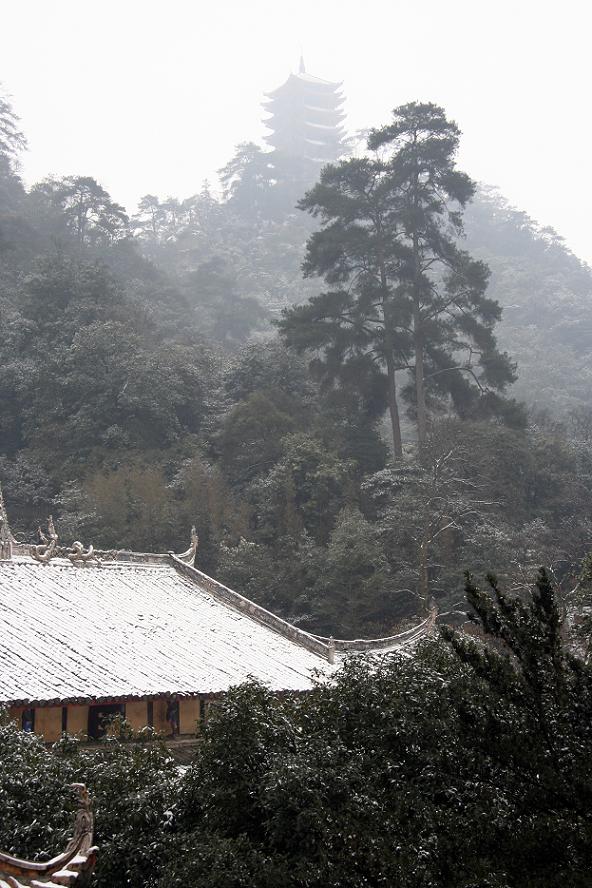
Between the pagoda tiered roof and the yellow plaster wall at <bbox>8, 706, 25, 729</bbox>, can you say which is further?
the pagoda tiered roof

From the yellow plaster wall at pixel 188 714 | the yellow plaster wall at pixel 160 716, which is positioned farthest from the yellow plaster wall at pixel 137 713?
the yellow plaster wall at pixel 188 714

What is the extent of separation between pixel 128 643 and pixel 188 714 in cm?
173

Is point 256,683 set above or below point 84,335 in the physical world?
below

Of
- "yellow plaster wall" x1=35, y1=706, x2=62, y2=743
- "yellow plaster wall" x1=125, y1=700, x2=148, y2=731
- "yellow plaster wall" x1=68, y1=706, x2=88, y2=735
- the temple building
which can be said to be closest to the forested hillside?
the temple building

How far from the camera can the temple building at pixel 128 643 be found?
1508 centimetres

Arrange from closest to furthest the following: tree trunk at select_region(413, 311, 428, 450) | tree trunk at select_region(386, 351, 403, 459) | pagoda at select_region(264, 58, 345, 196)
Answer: tree trunk at select_region(413, 311, 428, 450) → tree trunk at select_region(386, 351, 403, 459) → pagoda at select_region(264, 58, 345, 196)

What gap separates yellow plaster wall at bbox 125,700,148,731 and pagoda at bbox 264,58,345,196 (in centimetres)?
9162

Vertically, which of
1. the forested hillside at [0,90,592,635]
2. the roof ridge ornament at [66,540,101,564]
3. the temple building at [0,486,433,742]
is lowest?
the temple building at [0,486,433,742]

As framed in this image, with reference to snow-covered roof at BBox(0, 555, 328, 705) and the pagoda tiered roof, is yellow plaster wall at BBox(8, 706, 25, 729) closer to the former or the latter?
snow-covered roof at BBox(0, 555, 328, 705)

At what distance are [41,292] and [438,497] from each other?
22.1 meters

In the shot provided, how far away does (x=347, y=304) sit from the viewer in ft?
134

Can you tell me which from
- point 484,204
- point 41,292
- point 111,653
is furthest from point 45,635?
point 484,204

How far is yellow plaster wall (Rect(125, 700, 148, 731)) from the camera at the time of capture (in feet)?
51.5

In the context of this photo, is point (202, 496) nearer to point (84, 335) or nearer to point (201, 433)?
point (201, 433)
